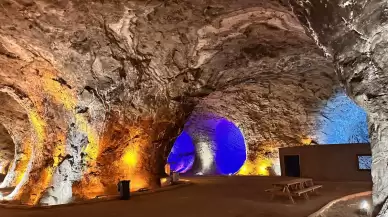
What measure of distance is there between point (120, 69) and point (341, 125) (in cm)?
1178

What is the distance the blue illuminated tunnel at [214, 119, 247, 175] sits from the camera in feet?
73.1

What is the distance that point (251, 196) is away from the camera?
31.5 feet

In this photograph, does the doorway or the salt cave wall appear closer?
the salt cave wall

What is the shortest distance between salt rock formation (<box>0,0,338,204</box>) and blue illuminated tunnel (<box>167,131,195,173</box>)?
396 inches

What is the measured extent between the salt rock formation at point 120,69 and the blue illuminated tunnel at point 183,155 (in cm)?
1006

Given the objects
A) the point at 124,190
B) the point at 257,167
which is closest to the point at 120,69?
the point at 124,190

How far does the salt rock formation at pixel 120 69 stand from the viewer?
8648mm

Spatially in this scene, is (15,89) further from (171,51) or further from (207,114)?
(207,114)

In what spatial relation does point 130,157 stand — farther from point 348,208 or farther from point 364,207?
point 364,207

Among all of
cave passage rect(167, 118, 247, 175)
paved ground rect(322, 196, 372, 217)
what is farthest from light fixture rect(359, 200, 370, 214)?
cave passage rect(167, 118, 247, 175)

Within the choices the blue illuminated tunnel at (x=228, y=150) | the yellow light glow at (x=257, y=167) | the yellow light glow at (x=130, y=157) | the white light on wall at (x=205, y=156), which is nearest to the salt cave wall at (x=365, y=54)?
the yellow light glow at (x=130, y=157)

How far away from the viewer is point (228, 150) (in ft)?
74.1

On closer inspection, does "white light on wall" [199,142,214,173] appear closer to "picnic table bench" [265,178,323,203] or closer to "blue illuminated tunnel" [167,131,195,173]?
"blue illuminated tunnel" [167,131,195,173]

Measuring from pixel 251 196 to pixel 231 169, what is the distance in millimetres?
13112
